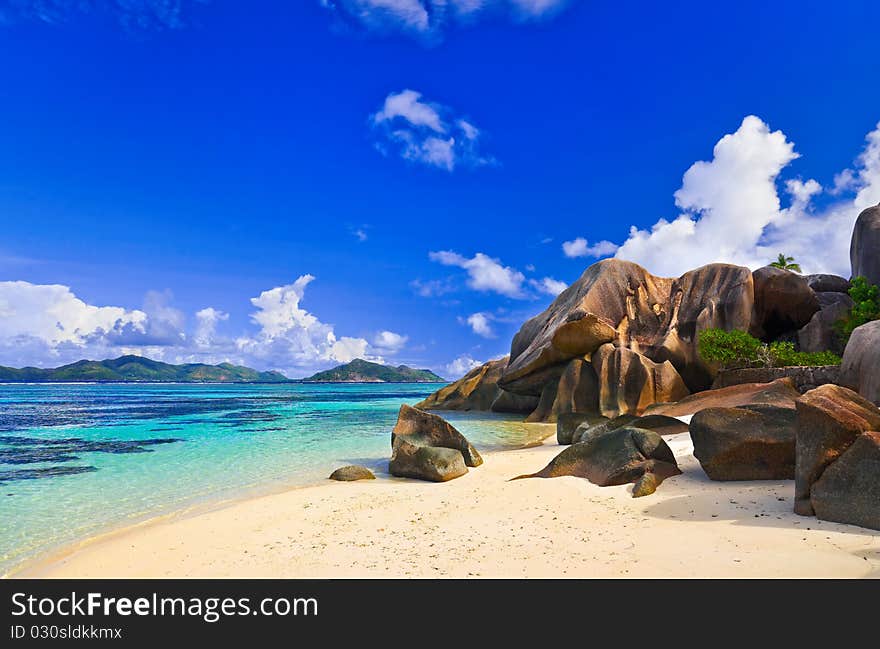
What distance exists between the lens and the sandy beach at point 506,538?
5.08 meters

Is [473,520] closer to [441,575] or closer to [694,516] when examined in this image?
[441,575]

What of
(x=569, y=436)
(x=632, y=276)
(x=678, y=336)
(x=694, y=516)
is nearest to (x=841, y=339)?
(x=678, y=336)

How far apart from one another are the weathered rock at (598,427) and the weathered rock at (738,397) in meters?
2.12

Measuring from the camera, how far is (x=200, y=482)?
12.8m

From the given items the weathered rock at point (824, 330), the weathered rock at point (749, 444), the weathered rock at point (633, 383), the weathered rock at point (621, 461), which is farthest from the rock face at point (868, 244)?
the weathered rock at point (621, 461)

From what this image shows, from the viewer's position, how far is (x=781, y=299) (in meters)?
30.7

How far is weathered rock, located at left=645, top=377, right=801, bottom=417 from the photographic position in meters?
12.2

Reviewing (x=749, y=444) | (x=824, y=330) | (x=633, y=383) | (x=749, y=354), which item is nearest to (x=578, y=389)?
(x=633, y=383)

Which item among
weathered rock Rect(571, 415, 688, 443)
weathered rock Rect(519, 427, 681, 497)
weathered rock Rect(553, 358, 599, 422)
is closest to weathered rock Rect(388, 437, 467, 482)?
weathered rock Rect(519, 427, 681, 497)

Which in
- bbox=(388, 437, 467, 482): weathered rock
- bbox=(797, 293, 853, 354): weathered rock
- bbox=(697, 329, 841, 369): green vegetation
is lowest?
bbox=(388, 437, 467, 482): weathered rock

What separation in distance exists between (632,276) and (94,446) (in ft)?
96.7

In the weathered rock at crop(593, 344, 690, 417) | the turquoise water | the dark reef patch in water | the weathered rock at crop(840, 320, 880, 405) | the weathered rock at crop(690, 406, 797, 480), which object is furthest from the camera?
the weathered rock at crop(593, 344, 690, 417)

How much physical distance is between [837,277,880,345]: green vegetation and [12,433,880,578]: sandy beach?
23052 mm

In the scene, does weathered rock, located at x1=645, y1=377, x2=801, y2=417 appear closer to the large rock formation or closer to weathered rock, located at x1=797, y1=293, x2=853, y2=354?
the large rock formation
